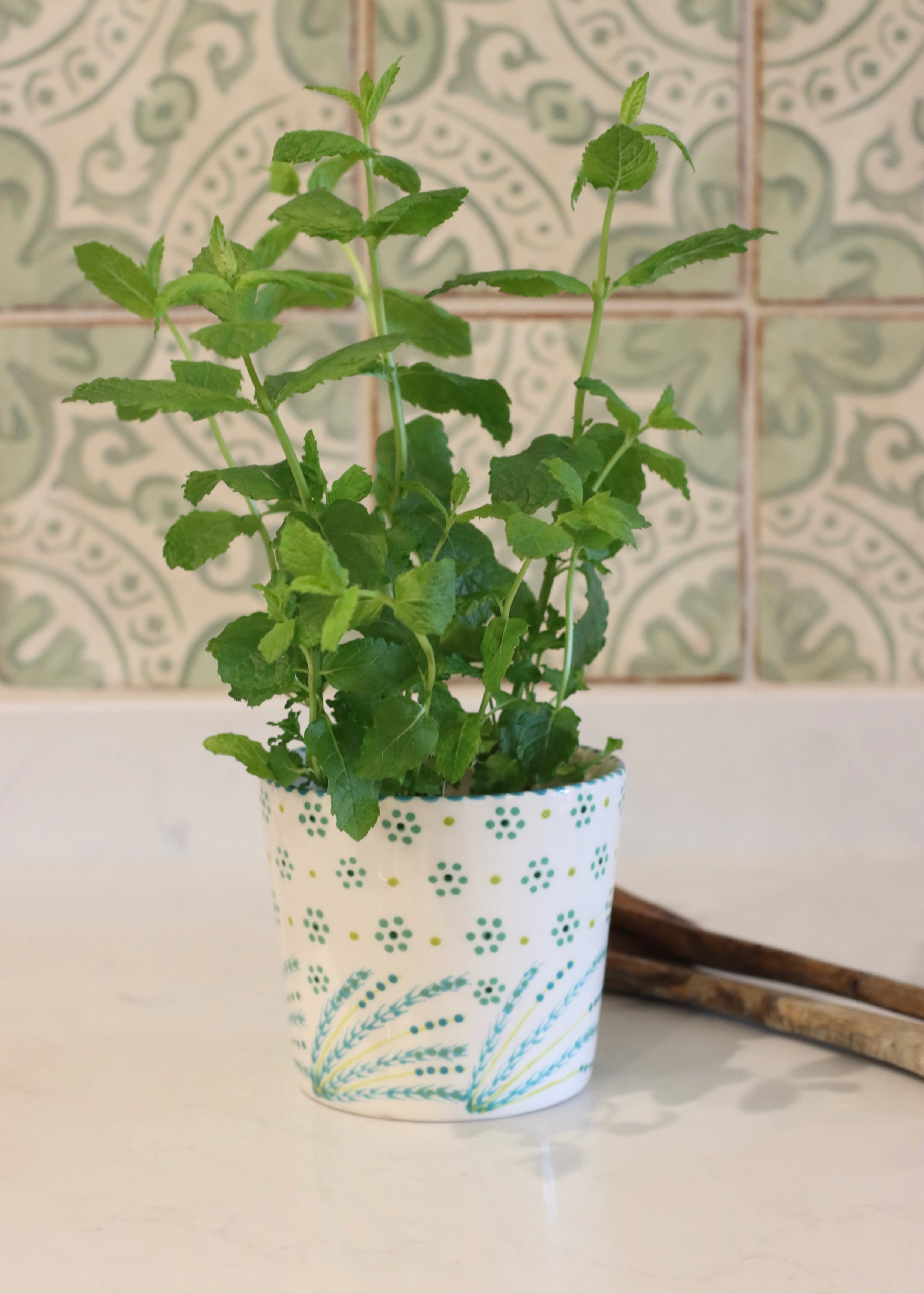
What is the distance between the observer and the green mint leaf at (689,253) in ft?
1.26

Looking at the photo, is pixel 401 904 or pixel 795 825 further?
pixel 795 825

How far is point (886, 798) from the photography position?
807 millimetres

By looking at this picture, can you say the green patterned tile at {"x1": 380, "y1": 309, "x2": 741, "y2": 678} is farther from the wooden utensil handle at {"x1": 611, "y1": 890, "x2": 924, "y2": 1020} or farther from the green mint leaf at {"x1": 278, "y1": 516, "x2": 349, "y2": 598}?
the green mint leaf at {"x1": 278, "y1": 516, "x2": 349, "y2": 598}

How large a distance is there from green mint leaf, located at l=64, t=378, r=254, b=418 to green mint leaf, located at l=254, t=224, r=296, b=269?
81 mm

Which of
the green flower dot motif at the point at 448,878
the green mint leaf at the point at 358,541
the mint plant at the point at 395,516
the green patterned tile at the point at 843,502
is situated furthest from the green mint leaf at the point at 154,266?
the green patterned tile at the point at 843,502

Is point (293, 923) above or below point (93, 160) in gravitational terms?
below

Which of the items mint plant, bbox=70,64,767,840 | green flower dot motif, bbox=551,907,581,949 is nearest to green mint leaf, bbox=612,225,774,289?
mint plant, bbox=70,64,767,840

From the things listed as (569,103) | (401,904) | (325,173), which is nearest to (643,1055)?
(401,904)

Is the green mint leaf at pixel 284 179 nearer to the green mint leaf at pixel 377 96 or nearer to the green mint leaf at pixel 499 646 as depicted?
the green mint leaf at pixel 377 96

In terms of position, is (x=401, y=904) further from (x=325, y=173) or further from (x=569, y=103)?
(x=569, y=103)

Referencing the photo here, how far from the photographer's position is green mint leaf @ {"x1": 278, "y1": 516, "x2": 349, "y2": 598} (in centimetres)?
33

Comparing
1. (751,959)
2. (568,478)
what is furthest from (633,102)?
(751,959)

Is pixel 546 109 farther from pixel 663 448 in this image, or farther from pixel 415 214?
pixel 415 214

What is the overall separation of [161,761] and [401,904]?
44cm
